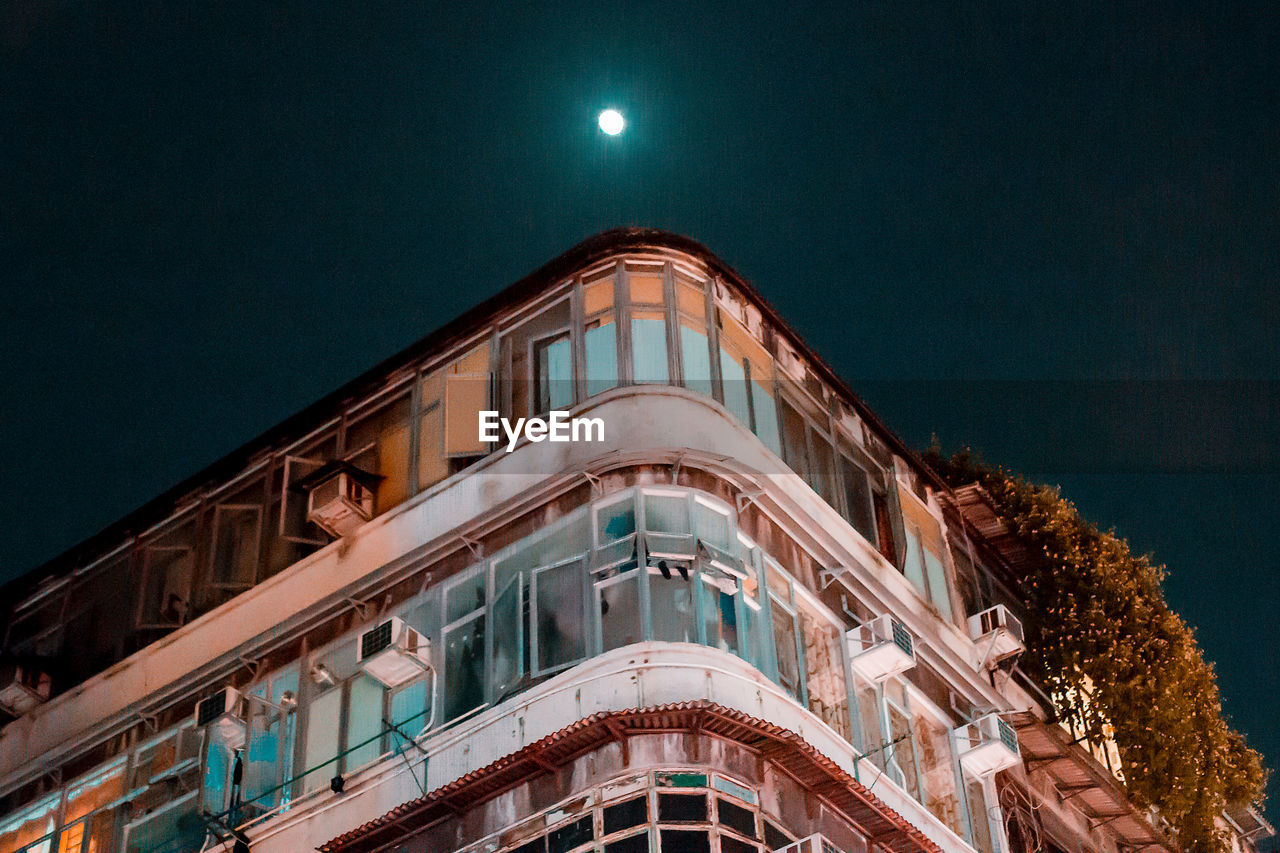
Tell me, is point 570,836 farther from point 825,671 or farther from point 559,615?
point 825,671

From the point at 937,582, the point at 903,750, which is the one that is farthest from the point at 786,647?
the point at 937,582

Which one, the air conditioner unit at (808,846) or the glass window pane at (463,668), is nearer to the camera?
the air conditioner unit at (808,846)

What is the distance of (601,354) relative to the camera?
23766mm

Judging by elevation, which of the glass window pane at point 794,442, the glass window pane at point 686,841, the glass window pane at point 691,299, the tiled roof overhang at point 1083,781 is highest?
the glass window pane at point 691,299

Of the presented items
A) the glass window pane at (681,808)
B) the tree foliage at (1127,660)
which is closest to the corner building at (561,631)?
the glass window pane at (681,808)

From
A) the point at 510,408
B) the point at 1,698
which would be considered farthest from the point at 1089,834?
the point at 1,698

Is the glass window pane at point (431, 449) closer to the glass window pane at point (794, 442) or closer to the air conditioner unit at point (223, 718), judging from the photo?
the air conditioner unit at point (223, 718)

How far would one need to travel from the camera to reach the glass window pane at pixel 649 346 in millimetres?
23281

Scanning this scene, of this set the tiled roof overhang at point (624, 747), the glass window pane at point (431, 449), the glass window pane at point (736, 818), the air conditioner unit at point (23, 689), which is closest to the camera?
the glass window pane at point (736, 818)

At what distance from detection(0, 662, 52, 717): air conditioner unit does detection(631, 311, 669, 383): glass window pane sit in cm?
1098

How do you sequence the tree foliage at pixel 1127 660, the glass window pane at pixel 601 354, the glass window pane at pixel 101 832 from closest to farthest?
1. the glass window pane at pixel 601 354
2. the glass window pane at pixel 101 832
3. the tree foliage at pixel 1127 660

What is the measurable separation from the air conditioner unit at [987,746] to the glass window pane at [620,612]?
689cm

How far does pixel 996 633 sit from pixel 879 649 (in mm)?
4445

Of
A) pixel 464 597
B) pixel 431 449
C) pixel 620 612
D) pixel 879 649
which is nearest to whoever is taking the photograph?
pixel 620 612
